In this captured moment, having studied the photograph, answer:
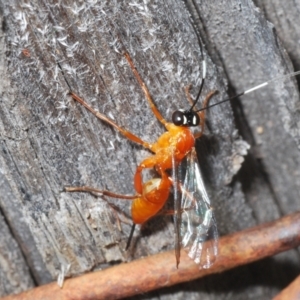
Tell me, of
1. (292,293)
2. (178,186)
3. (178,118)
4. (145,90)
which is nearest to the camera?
(292,293)

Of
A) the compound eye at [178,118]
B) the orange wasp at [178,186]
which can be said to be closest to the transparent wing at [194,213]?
the orange wasp at [178,186]

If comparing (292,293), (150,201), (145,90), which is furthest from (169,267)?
(145,90)

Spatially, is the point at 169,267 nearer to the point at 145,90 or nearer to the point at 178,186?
the point at 178,186

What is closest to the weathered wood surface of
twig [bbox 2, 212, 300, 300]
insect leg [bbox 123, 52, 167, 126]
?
insect leg [bbox 123, 52, 167, 126]

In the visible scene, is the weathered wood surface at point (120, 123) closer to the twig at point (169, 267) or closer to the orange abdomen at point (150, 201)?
the orange abdomen at point (150, 201)

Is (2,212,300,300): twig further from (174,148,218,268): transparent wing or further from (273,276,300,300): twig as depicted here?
(273,276,300,300): twig
